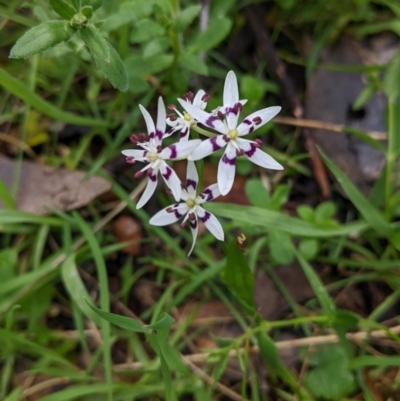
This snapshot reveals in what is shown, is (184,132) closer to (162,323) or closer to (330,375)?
(162,323)

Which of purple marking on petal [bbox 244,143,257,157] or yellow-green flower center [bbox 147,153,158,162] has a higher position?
purple marking on petal [bbox 244,143,257,157]

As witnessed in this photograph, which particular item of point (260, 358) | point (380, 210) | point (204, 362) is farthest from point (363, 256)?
point (204, 362)

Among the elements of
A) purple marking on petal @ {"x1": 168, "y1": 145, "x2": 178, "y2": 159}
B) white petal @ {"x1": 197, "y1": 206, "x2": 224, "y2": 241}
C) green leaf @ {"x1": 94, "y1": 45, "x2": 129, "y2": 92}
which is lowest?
white petal @ {"x1": 197, "y1": 206, "x2": 224, "y2": 241}

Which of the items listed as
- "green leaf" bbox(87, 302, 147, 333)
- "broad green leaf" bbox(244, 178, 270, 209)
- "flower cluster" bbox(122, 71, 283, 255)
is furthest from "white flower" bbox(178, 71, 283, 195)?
"broad green leaf" bbox(244, 178, 270, 209)

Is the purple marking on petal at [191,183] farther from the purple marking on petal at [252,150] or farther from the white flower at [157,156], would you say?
the purple marking on petal at [252,150]

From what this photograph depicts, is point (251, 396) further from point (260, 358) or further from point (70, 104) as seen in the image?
point (70, 104)

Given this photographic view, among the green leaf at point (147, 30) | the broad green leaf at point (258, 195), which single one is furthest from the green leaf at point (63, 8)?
the broad green leaf at point (258, 195)

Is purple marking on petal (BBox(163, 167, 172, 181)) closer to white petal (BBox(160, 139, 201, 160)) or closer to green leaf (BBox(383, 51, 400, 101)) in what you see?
white petal (BBox(160, 139, 201, 160))
